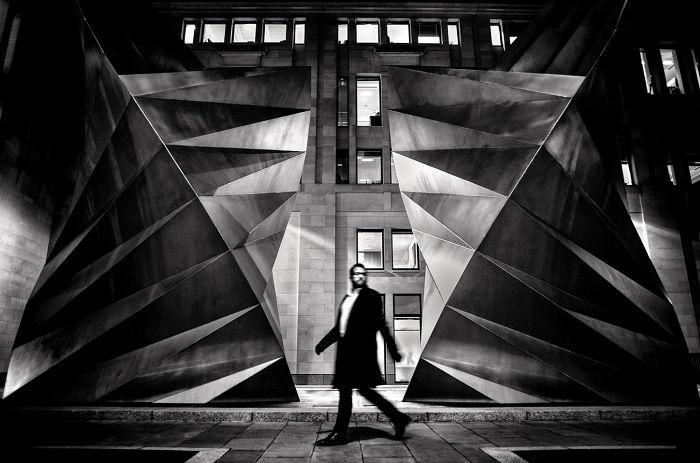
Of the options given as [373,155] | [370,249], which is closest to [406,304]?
[370,249]

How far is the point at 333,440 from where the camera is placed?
4.45 m

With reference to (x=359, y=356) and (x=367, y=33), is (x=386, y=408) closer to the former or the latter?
(x=359, y=356)

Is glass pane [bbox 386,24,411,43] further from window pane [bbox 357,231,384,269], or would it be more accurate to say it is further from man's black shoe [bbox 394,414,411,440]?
man's black shoe [bbox 394,414,411,440]

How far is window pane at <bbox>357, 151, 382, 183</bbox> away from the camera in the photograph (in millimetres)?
19734

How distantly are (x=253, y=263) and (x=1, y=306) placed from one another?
11.2 metres

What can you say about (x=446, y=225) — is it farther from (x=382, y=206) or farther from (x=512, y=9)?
(x=512, y=9)

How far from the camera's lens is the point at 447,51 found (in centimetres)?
2088

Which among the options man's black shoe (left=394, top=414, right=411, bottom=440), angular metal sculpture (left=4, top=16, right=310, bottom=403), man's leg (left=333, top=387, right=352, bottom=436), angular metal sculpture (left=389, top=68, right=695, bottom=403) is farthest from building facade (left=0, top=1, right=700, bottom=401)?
man's leg (left=333, top=387, right=352, bottom=436)

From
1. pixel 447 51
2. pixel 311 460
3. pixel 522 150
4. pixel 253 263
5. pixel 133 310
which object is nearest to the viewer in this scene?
pixel 311 460

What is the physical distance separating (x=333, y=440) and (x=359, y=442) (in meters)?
0.37

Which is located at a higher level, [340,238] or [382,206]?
[382,206]

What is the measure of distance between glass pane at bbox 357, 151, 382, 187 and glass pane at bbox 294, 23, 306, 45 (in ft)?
24.3

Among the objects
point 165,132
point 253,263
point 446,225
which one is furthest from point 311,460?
point 165,132

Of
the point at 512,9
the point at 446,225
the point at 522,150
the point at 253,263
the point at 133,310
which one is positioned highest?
the point at 512,9
